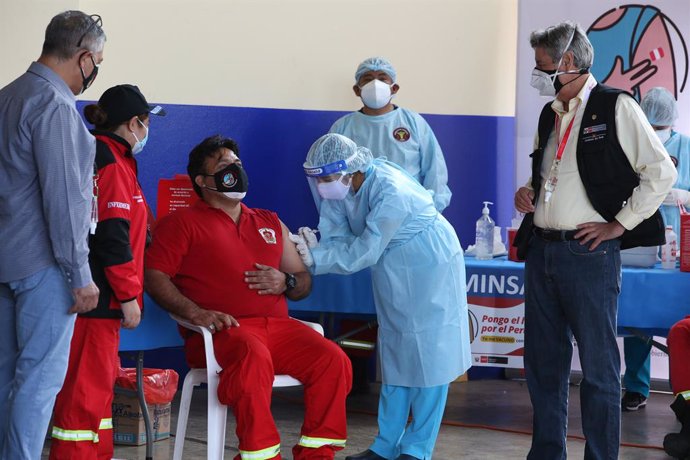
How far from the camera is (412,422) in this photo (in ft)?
12.1

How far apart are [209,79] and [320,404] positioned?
2560 mm

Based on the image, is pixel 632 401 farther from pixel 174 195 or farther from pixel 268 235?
pixel 174 195

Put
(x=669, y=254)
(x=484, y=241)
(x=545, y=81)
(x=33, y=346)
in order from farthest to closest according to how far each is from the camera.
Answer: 1. (x=484, y=241)
2. (x=669, y=254)
3. (x=545, y=81)
4. (x=33, y=346)

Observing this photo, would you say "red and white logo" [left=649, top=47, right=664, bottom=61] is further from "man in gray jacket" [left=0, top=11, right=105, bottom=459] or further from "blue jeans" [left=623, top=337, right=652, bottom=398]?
"man in gray jacket" [left=0, top=11, right=105, bottom=459]

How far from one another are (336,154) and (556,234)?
0.86 metres

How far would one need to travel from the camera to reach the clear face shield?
3.56 metres

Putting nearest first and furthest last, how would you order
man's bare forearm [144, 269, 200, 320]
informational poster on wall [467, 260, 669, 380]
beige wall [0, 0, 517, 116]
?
1. man's bare forearm [144, 269, 200, 320]
2. informational poster on wall [467, 260, 669, 380]
3. beige wall [0, 0, 517, 116]

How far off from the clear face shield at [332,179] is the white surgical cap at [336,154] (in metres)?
0.02

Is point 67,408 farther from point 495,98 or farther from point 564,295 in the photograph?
point 495,98

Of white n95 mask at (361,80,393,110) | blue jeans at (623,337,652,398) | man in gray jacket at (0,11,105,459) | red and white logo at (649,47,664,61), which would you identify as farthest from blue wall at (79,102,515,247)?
man in gray jacket at (0,11,105,459)

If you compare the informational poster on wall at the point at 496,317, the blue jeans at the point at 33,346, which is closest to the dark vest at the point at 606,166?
the informational poster on wall at the point at 496,317

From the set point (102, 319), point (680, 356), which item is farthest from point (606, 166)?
point (102, 319)

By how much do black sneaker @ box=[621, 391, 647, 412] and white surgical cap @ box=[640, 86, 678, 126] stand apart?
1.41 m

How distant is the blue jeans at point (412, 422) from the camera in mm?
3633
